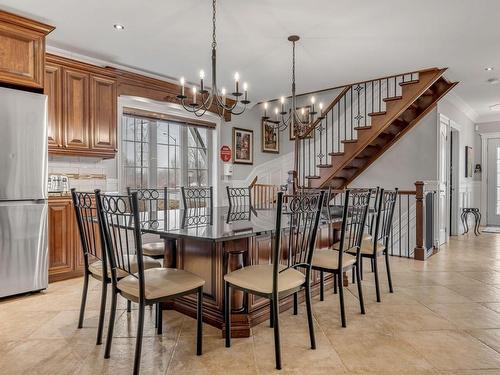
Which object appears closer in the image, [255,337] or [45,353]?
[45,353]

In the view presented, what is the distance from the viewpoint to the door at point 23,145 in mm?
3053

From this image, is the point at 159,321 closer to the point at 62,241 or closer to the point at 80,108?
the point at 62,241

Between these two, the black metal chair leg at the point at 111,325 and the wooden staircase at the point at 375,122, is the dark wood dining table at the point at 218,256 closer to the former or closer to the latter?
the black metal chair leg at the point at 111,325

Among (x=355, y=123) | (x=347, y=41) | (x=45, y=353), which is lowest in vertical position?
(x=45, y=353)

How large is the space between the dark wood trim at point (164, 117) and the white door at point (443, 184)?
3.82 meters

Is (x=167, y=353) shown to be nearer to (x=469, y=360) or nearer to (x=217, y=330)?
(x=217, y=330)

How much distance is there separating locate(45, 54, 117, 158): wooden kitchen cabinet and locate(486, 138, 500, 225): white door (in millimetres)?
8186

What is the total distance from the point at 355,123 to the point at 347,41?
9.18ft

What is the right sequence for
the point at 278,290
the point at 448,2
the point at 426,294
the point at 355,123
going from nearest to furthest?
the point at 278,290 < the point at 448,2 < the point at 426,294 < the point at 355,123

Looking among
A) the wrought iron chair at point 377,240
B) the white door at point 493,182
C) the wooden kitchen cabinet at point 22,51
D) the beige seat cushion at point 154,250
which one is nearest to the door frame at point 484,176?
the white door at point 493,182

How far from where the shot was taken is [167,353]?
6.86 ft

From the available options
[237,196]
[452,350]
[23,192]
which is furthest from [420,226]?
[23,192]

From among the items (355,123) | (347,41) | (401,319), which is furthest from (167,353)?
(355,123)

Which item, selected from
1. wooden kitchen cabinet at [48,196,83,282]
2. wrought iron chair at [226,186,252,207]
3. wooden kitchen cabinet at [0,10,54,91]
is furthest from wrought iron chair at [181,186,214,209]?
wooden kitchen cabinet at [0,10,54,91]
